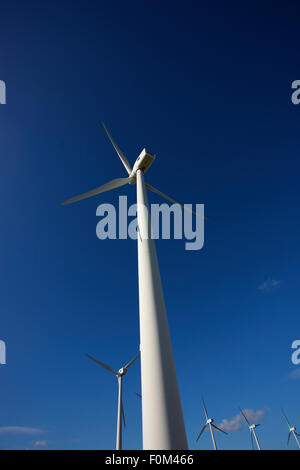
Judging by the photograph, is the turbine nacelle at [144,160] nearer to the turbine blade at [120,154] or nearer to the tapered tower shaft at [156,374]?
the turbine blade at [120,154]

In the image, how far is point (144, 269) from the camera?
10.5m

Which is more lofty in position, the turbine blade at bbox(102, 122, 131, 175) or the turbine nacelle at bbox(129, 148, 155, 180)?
the turbine blade at bbox(102, 122, 131, 175)

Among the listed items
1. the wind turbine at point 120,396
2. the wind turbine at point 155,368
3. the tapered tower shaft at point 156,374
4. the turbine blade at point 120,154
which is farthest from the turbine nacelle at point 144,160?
the wind turbine at point 120,396

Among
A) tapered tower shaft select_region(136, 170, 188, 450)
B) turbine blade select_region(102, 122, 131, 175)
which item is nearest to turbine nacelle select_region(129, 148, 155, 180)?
turbine blade select_region(102, 122, 131, 175)

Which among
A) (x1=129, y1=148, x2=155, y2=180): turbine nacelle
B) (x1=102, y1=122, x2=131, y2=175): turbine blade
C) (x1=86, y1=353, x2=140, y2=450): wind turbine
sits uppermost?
(x1=102, y1=122, x2=131, y2=175): turbine blade

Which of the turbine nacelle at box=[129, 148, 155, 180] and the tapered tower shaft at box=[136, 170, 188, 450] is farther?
the turbine nacelle at box=[129, 148, 155, 180]

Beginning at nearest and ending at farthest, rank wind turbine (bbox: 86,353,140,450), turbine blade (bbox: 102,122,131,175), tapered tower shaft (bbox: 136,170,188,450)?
tapered tower shaft (bbox: 136,170,188,450) → turbine blade (bbox: 102,122,131,175) → wind turbine (bbox: 86,353,140,450)

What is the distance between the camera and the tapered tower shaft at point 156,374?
6.57m

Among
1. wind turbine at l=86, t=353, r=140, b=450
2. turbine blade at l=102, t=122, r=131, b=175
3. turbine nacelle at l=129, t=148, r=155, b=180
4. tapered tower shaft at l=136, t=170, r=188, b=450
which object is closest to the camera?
tapered tower shaft at l=136, t=170, r=188, b=450

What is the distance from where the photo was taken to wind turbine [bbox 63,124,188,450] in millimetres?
6590

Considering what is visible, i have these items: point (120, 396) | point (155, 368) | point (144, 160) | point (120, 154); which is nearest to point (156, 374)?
point (155, 368)

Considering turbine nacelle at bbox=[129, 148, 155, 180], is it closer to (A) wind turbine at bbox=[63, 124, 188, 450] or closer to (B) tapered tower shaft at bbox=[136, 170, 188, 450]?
(A) wind turbine at bbox=[63, 124, 188, 450]

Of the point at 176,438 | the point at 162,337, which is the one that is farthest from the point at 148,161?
the point at 176,438
